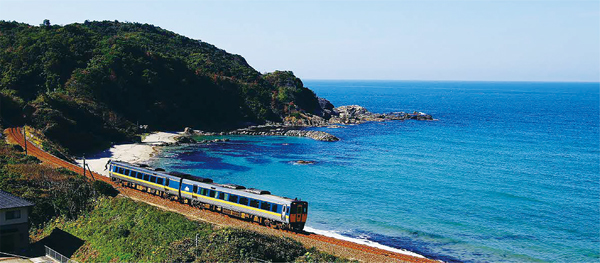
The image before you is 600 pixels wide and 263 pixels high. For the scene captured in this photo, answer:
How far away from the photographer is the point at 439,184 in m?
61.1

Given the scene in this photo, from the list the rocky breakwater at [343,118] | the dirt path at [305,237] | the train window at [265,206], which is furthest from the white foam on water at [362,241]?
the rocky breakwater at [343,118]

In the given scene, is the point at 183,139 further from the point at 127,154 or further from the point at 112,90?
the point at 112,90

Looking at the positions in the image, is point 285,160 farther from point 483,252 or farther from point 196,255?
point 196,255

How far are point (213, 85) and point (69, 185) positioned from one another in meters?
85.7

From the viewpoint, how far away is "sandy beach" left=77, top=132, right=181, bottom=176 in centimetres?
6550

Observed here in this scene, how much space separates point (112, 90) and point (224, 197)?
2871 inches

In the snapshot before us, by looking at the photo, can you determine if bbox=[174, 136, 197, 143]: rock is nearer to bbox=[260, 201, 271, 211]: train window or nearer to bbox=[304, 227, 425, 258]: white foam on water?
bbox=[304, 227, 425, 258]: white foam on water

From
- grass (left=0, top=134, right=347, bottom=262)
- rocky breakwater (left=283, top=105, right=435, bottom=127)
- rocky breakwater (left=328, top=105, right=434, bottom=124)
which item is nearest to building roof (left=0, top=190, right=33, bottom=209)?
grass (left=0, top=134, right=347, bottom=262)

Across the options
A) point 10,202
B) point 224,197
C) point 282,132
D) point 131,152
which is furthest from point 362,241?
point 282,132

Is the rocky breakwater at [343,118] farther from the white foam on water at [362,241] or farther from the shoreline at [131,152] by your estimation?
the white foam on water at [362,241]

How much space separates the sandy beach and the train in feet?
57.1

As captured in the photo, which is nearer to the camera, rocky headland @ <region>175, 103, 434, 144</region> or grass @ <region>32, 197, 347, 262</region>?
grass @ <region>32, 197, 347, 262</region>

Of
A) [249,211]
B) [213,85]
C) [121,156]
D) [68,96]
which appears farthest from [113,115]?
[249,211]

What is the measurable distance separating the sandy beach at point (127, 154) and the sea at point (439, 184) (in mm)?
3138
